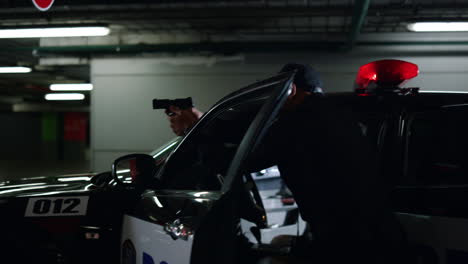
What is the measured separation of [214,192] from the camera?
1.60 meters

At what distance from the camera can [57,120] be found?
2827 centimetres

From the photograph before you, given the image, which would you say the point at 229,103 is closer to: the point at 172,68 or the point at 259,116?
the point at 259,116

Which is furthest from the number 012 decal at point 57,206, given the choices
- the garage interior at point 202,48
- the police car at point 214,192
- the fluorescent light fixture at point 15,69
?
the fluorescent light fixture at point 15,69

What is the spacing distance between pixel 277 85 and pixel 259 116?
126mm

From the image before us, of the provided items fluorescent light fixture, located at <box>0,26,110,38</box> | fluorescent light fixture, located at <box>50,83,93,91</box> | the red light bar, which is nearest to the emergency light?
the red light bar

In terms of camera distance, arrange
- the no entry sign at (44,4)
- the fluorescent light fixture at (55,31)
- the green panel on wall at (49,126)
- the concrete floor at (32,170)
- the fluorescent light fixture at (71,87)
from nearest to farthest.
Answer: the no entry sign at (44,4) < the fluorescent light fixture at (55,31) < the concrete floor at (32,170) < the fluorescent light fixture at (71,87) < the green panel on wall at (49,126)

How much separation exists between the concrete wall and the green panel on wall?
66.2 feet

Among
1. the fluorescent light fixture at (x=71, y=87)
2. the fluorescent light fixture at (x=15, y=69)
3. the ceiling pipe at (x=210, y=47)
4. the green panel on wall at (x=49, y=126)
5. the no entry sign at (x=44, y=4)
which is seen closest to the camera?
the no entry sign at (x=44, y=4)

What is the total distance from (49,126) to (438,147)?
2904 cm

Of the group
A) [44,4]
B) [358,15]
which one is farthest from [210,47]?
[44,4]

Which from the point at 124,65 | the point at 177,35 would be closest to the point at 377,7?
the point at 177,35

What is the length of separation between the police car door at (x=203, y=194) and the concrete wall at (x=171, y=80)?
684cm

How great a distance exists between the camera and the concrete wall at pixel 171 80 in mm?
8633

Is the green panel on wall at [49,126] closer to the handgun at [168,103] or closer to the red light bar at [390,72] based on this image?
the handgun at [168,103]
